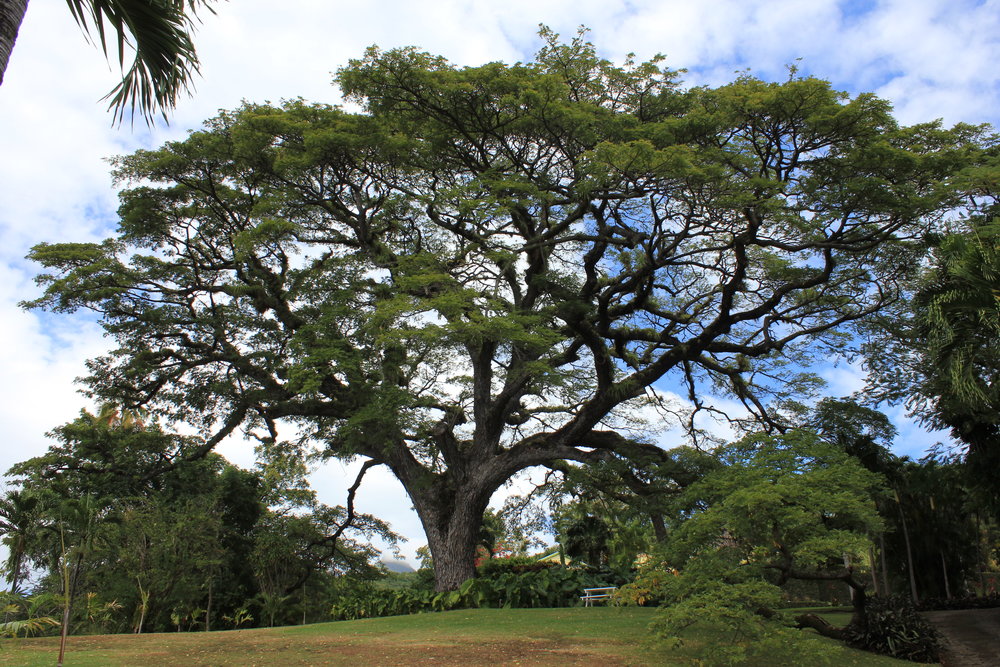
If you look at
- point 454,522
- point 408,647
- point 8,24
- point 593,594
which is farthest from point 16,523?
point 593,594

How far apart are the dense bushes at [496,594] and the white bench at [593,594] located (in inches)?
6.2

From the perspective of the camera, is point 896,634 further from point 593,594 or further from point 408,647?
point 408,647

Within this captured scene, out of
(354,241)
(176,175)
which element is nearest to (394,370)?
(354,241)

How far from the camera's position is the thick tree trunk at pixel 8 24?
4.02m

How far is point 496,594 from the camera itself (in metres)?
14.8

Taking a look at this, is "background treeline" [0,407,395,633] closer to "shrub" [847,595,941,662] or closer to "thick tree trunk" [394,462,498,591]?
"thick tree trunk" [394,462,498,591]

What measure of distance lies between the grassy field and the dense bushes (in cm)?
249

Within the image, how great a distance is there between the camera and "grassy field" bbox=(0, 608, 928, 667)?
816 centimetres

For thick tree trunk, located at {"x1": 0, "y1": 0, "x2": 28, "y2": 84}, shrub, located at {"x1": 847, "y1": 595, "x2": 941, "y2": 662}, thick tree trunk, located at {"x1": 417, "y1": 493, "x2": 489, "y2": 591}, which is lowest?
shrub, located at {"x1": 847, "y1": 595, "x2": 941, "y2": 662}

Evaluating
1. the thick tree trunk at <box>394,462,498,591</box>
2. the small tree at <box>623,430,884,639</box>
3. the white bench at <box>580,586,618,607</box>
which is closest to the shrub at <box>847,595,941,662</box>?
the small tree at <box>623,430,884,639</box>

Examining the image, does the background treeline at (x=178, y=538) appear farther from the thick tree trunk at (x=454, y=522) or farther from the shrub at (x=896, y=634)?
the shrub at (x=896, y=634)

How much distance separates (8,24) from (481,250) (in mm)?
10936

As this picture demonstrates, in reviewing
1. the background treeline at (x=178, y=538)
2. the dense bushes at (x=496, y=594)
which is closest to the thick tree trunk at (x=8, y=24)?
the background treeline at (x=178, y=538)

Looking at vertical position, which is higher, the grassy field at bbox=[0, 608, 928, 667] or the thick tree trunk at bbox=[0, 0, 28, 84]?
the thick tree trunk at bbox=[0, 0, 28, 84]
